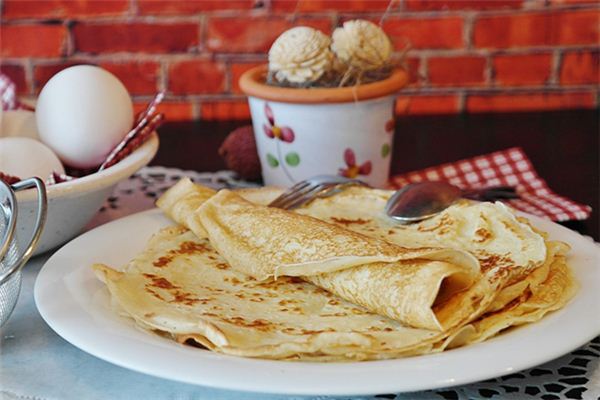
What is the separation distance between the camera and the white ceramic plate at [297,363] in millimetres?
674

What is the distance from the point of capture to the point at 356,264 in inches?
32.5

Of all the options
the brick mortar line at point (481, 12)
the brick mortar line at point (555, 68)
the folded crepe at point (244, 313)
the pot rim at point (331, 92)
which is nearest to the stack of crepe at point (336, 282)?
the folded crepe at point (244, 313)

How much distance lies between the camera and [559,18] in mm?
2072

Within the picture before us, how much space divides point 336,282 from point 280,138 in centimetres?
47

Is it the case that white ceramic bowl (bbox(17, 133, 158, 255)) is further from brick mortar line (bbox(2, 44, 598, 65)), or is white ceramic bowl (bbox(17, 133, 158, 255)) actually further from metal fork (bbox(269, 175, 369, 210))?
brick mortar line (bbox(2, 44, 598, 65))

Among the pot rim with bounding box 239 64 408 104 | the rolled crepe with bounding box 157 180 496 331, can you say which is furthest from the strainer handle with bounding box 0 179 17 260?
the pot rim with bounding box 239 64 408 104

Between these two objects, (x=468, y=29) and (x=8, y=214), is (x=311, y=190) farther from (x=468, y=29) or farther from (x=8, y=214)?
(x=468, y=29)

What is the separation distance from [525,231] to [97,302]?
44 cm

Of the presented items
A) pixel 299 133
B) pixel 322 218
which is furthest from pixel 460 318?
pixel 299 133

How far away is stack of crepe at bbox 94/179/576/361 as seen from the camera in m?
0.74

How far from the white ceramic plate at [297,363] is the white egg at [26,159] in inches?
7.4

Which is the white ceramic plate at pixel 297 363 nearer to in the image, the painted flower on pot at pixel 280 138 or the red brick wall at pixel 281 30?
the painted flower on pot at pixel 280 138

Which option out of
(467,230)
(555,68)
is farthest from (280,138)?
(555,68)

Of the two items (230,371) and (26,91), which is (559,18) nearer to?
(26,91)
